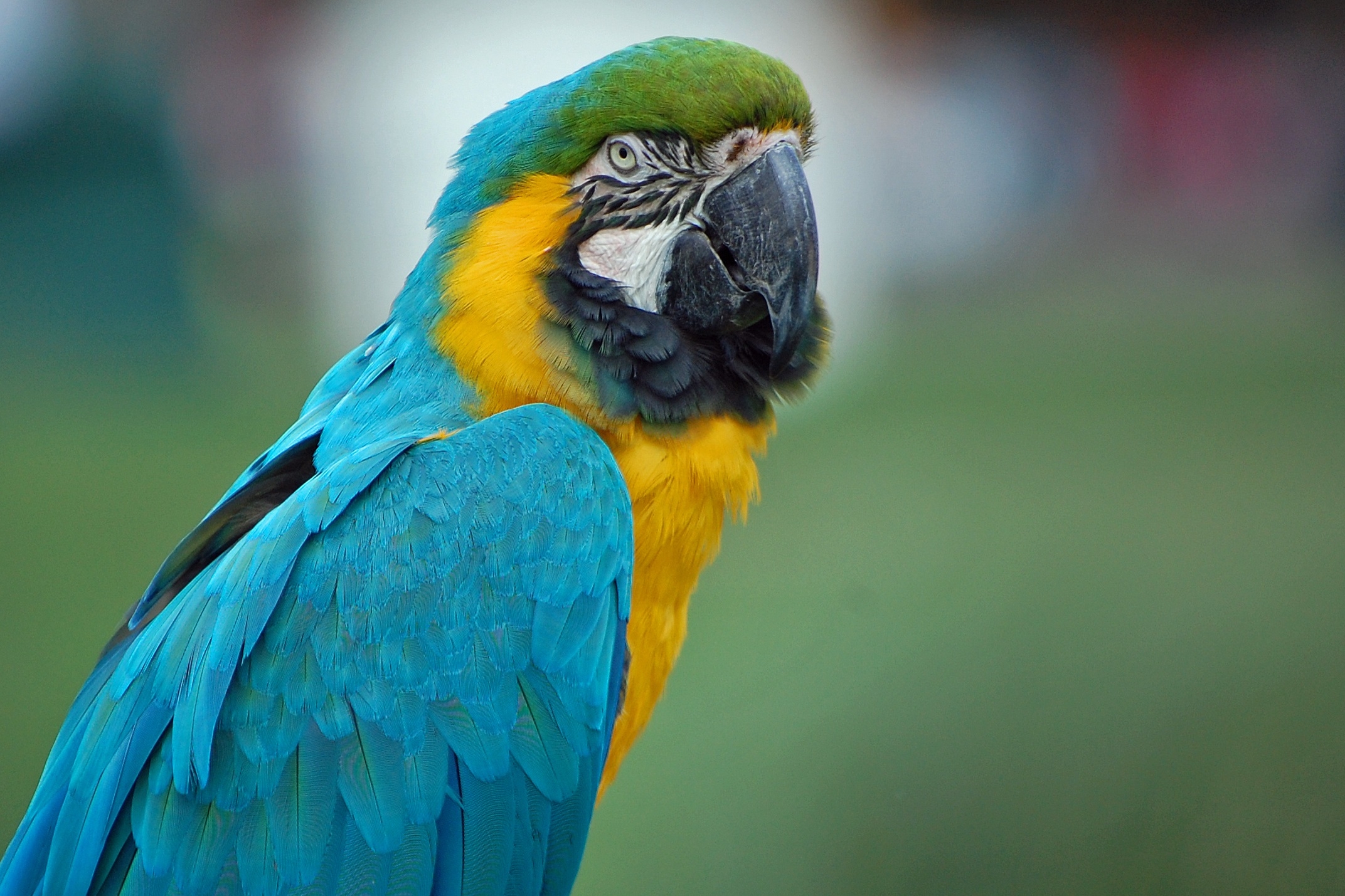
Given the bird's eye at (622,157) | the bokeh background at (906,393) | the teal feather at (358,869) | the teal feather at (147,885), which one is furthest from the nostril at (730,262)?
the bokeh background at (906,393)

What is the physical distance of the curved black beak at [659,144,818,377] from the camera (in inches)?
56.3

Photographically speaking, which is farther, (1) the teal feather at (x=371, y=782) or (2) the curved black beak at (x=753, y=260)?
(2) the curved black beak at (x=753, y=260)

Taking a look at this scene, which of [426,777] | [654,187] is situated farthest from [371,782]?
[654,187]

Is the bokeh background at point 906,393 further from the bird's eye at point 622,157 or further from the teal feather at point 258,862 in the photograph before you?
the bird's eye at point 622,157

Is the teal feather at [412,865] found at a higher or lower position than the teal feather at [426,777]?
lower

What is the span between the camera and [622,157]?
1461 millimetres

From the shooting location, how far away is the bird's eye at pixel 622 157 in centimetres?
146

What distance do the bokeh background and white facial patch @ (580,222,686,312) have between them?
2.04 m

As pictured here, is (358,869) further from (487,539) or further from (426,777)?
(487,539)

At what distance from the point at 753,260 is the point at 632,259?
170mm

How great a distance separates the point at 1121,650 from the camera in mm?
3379

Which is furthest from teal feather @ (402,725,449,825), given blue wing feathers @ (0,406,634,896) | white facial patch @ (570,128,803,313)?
white facial patch @ (570,128,803,313)

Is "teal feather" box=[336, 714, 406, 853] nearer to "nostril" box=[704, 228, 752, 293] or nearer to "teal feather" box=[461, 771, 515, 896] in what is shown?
"teal feather" box=[461, 771, 515, 896]

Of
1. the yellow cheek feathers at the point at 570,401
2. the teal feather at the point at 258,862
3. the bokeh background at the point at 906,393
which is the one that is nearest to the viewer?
the teal feather at the point at 258,862
